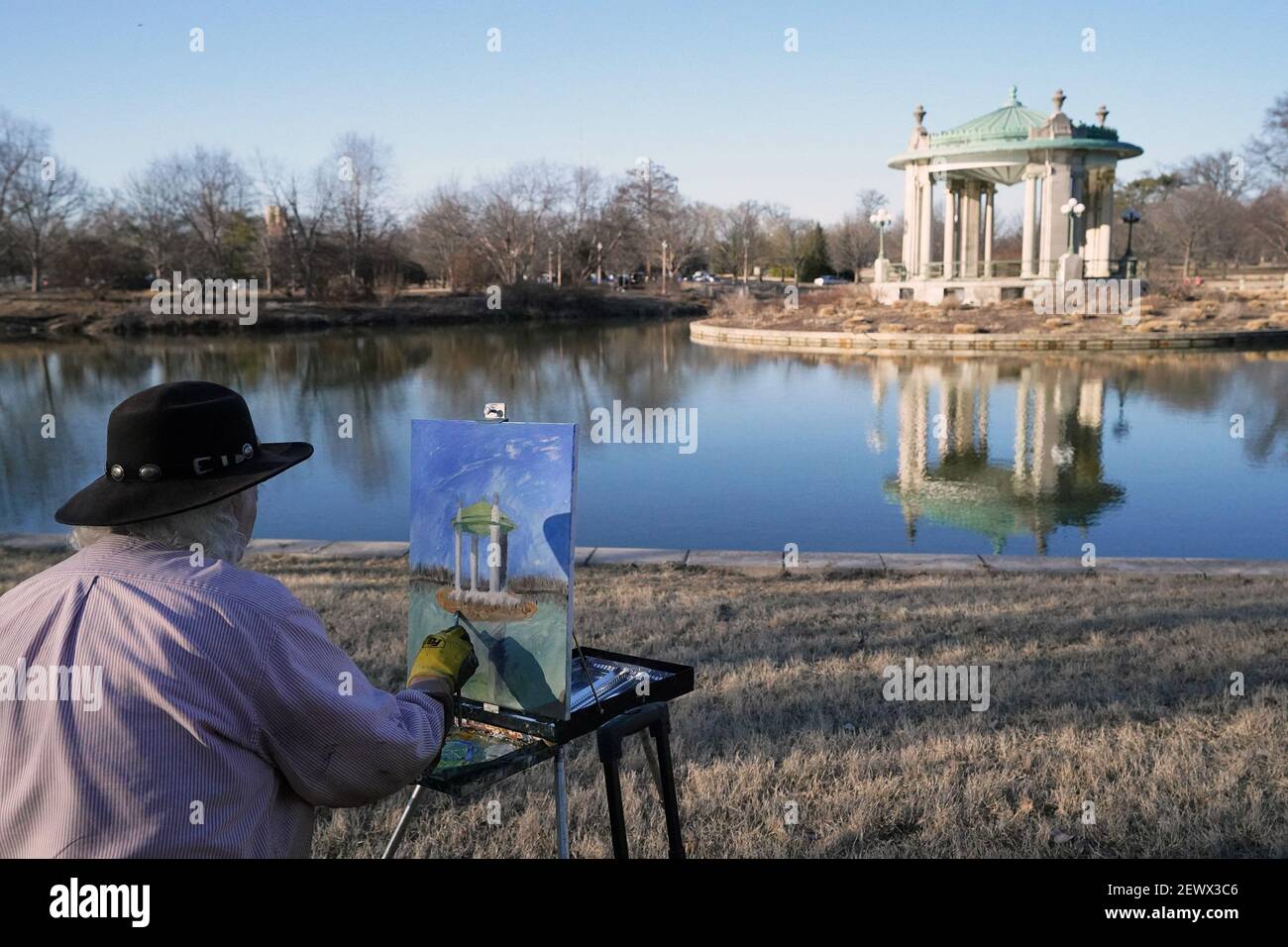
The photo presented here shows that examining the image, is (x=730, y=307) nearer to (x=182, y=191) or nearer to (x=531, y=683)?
(x=182, y=191)

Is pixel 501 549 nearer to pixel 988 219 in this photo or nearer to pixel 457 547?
pixel 457 547

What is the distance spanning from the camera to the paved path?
7.98 metres

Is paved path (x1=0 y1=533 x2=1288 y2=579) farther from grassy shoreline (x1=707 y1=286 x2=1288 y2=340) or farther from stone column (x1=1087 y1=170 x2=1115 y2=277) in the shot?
stone column (x1=1087 y1=170 x2=1115 y2=277)

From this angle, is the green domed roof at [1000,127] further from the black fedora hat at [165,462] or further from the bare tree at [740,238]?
the black fedora hat at [165,462]

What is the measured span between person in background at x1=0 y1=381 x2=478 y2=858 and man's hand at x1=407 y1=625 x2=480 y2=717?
28cm

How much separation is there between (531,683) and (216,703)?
4.29 feet

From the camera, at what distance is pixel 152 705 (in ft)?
6.28

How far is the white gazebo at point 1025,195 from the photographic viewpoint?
3969 cm

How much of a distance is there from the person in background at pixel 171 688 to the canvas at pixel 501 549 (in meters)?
0.89

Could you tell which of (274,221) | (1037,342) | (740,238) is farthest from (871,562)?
(740,238)

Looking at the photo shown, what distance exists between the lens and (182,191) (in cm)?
5341

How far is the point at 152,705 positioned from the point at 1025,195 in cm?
4386

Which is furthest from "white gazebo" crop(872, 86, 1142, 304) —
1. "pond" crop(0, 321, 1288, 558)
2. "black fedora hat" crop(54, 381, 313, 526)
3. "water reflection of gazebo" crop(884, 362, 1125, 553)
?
"black fedora hat" crop(54, 381, 313, 526)

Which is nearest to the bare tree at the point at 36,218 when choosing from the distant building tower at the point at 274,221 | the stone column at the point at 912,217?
the distant building tower at the point at 274,221
